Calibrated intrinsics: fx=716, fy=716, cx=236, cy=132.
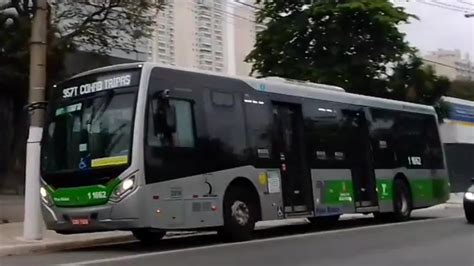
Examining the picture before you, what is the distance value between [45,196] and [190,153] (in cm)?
269

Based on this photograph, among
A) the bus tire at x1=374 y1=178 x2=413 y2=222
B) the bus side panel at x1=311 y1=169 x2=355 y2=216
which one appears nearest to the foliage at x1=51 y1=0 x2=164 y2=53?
the bus side panel at x1=311 y1=169 x2=355 y2=216

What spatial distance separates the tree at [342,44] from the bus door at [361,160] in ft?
25.5

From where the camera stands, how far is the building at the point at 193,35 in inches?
1024

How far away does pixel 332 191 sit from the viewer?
16094mm

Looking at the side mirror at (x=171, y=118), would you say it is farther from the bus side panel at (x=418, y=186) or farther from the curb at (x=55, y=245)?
the bus side panel at (x=418, y=186)

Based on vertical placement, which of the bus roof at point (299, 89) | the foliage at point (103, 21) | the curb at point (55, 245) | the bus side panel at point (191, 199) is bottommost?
the curb at point (55, 245)

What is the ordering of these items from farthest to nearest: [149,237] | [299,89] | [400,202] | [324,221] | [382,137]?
[324,221] < [400,202] < [382,137] < [299,89] < [149,237]

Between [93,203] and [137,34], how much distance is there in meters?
9.66

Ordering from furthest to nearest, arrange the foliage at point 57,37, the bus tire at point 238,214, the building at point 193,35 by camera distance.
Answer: the building at point 193,35, the foliage at point 57,37, the bus tire at point 238,214

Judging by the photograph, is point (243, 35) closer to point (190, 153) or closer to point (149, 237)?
point (149, 237)

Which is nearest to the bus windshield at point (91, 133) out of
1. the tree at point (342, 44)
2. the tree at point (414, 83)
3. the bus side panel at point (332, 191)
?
the bus side panel at point (332, 191)

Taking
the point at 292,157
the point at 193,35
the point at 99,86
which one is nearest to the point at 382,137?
the point at 292,157

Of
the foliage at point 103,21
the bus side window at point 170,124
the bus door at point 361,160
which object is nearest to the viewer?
the bus side window at point 170,124

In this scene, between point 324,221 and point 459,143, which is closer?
point 324,221
